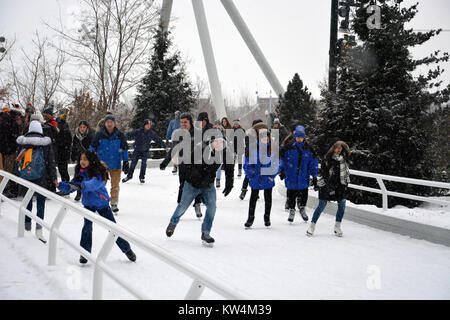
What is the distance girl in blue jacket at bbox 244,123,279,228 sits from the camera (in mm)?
7805

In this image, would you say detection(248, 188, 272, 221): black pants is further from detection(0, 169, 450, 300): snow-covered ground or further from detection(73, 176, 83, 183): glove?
detection(73, 176, 83, 183): glove

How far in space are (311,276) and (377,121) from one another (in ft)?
27.9

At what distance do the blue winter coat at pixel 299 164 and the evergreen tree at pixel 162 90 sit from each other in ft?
57.1

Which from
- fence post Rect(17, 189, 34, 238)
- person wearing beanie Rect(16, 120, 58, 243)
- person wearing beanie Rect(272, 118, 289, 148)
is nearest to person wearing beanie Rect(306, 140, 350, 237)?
person wearing beanie Rect(16, 120, 58, 243)

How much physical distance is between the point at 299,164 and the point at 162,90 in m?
18.6

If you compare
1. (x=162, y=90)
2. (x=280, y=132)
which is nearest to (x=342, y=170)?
(x=280, y=132)

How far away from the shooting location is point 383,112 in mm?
12250

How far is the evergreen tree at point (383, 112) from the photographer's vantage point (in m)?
12.5

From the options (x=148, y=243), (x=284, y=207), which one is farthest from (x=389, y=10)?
(x=148, y=243)

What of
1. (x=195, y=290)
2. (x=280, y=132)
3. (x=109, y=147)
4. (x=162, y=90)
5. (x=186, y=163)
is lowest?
(x=195, y=290)

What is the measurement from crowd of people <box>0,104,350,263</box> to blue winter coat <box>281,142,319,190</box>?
0.02 meters

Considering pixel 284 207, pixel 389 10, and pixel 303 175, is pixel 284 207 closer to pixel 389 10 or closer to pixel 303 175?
pixel 303 175

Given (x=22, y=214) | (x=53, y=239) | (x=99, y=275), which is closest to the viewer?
(x=99, y=275)

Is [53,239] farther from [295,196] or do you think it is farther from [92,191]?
[295,196]
